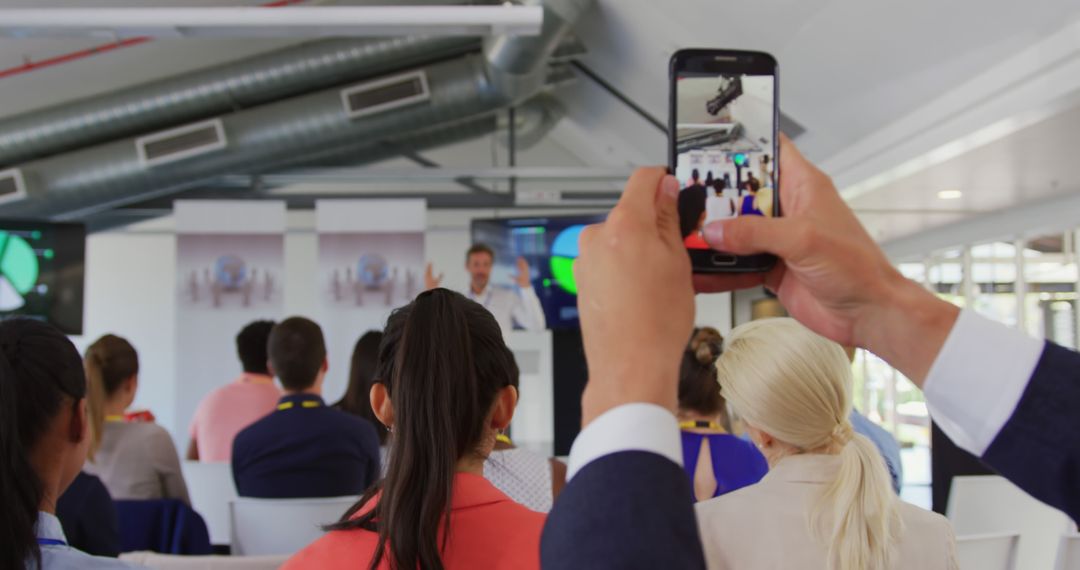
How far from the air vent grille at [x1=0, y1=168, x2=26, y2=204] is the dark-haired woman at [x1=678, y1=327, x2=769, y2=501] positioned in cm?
478

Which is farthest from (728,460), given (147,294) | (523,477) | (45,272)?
(147,294)

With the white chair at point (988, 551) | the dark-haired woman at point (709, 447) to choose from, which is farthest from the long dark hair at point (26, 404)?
the white chair at point (988, 551)

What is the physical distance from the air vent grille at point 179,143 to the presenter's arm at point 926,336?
5645 mm

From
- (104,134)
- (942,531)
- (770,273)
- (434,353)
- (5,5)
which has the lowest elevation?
(942,531)

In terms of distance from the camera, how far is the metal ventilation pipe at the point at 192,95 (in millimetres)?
5773

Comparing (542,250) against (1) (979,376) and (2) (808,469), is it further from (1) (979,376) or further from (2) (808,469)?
(1) (979,376)

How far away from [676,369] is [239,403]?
4004mm

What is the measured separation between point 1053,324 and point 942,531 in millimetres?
7141

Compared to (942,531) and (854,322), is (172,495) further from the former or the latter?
(854,322)

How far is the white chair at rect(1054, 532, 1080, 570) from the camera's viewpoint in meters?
2.09

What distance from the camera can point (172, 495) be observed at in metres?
3.26

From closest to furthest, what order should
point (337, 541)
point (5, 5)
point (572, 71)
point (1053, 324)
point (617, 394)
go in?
1. point (617, 394)
2. point (337, 541)
3. point (5, 5)
4. point (572, 71)
5. point (1053, 324)

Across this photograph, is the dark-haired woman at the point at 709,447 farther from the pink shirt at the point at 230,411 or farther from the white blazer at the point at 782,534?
the pink shirt at the point at 230,411

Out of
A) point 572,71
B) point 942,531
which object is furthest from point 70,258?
point 942,531
